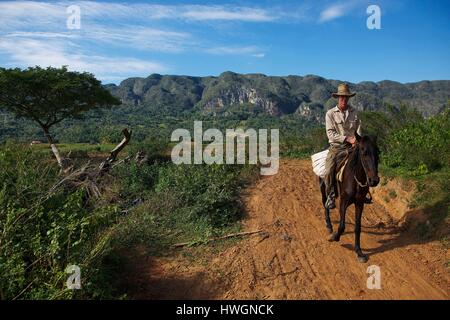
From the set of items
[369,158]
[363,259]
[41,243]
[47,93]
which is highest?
[47,93]

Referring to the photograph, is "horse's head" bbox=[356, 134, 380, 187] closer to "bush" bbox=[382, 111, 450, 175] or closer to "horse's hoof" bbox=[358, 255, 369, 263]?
"horse's hoof" bbox=[358, 255, 369, 263]

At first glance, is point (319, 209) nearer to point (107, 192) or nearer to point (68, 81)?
point (107, 192)

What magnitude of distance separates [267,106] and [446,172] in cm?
12852

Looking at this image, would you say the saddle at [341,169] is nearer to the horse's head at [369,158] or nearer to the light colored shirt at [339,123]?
the light colored shirt at [339,123]

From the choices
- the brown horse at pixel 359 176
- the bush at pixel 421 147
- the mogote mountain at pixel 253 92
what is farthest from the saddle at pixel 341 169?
the mogote mountain at pixel 253 92

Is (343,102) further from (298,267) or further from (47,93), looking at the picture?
(47,93)

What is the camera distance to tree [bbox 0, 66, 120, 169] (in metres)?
17.8

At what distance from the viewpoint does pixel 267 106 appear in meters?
135

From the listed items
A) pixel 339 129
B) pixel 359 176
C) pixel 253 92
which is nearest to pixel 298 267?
pixel 359 176

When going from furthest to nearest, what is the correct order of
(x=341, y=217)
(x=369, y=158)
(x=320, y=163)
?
(x=320, y=163), (x=341, y=217), (x=369, y=158)

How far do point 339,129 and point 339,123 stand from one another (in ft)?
0.39

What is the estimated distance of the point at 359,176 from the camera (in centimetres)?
598

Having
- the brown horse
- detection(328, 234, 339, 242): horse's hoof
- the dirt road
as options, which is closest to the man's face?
the brown horse

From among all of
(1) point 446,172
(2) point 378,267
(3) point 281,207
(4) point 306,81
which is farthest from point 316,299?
(4) point 306,81
